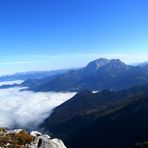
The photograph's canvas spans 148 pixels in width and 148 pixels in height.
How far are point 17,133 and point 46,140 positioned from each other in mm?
3339

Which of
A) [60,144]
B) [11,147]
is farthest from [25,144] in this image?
[60,144]

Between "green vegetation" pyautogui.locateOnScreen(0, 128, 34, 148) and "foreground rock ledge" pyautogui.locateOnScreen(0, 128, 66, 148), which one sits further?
"foreground rock ledge" pyautogui.locateOnScreen(0, 128, 66, 148)

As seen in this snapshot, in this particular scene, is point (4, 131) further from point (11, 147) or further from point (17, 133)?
point (11, 147)

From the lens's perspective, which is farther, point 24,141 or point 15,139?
point 15,139

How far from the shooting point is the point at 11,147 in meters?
30.9

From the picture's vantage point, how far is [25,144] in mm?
32469

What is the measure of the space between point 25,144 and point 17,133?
2.60 metres

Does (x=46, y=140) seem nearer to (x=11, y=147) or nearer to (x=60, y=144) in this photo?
(x=60, y=144)

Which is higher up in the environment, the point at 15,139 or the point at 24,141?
the point at 15,139

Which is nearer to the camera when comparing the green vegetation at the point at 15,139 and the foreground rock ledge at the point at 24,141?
the green vegetation at the point at 15,139

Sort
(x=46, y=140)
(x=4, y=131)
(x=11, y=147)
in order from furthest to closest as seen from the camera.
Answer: (x=4, y=131)
(x=46, y=140)
(x=11, y=147)

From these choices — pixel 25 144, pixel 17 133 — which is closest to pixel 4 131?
pixel 17 133

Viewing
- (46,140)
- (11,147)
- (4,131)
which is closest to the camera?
(11,147)

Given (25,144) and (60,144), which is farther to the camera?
(60,144)
